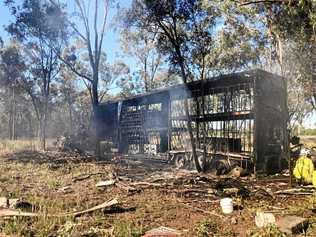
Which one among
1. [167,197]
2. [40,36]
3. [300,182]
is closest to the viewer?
[167,197]

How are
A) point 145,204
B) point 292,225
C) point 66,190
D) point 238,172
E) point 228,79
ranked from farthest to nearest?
point 228,79, point 238,172, point 66,190, point 145,204, point 292,225

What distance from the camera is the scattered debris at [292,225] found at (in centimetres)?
546

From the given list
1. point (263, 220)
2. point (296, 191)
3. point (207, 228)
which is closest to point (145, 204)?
point (207, 228)

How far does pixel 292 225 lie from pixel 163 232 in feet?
6.44

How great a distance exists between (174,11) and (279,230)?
32.0 ft

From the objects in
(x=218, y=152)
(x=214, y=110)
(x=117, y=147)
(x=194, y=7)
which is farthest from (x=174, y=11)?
(x=117, y=147)

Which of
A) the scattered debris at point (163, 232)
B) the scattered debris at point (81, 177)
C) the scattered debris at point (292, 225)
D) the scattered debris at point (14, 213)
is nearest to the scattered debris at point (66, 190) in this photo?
the scattered debris at point (81, 177)

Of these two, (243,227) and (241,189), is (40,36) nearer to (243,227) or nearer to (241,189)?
(241,189)

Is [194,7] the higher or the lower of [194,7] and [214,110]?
the higher

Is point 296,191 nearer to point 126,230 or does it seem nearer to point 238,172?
point 238,172

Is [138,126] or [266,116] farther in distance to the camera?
[138,126]

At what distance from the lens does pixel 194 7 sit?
13375 millimetres

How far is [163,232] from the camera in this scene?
5.62 m

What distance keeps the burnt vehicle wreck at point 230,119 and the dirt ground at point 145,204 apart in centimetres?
147
